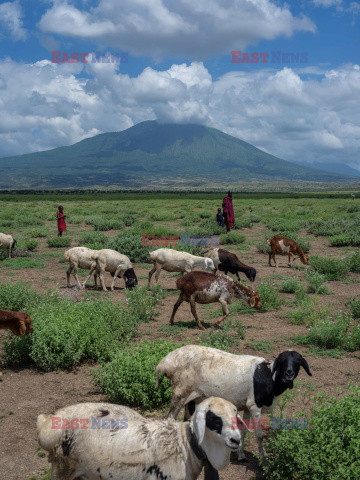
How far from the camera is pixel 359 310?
397 inches

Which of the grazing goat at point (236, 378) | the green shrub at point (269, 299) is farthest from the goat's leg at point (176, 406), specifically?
the green shrub at point (269, 299)

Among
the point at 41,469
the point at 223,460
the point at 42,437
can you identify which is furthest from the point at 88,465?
the point at 41,469

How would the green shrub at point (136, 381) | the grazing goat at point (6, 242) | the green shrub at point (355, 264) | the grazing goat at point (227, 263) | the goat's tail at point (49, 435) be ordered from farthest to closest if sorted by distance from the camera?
the grazing goat at point (6, 242) → the green shrub at point (355, 264) → the grazing goat at point (227, 263) → the green shrub at point (136, 381) → the goat's tail at point (49, 435)

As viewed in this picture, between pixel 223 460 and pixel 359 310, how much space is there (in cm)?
787

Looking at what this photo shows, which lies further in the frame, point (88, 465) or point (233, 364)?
point (233, 364)

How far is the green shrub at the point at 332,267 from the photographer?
14389 mm

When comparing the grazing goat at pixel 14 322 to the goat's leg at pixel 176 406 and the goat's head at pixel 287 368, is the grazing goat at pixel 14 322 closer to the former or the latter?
the goat's leg at pixel 176 406

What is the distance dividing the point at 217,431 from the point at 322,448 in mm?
1331

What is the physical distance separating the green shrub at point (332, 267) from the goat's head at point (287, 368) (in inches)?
403

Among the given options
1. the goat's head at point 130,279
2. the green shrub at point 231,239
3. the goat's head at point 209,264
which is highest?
the goat's head at point 209,264

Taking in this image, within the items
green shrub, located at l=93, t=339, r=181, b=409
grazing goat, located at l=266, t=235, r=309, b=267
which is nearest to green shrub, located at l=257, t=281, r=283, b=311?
green shrub, located at l=93, t=339, r=181, b=409

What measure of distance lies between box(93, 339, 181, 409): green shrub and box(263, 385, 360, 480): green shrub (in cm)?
196

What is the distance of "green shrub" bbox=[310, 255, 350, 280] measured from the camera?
14.4m

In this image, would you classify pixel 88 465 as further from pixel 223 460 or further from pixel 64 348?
pixel 64 348
